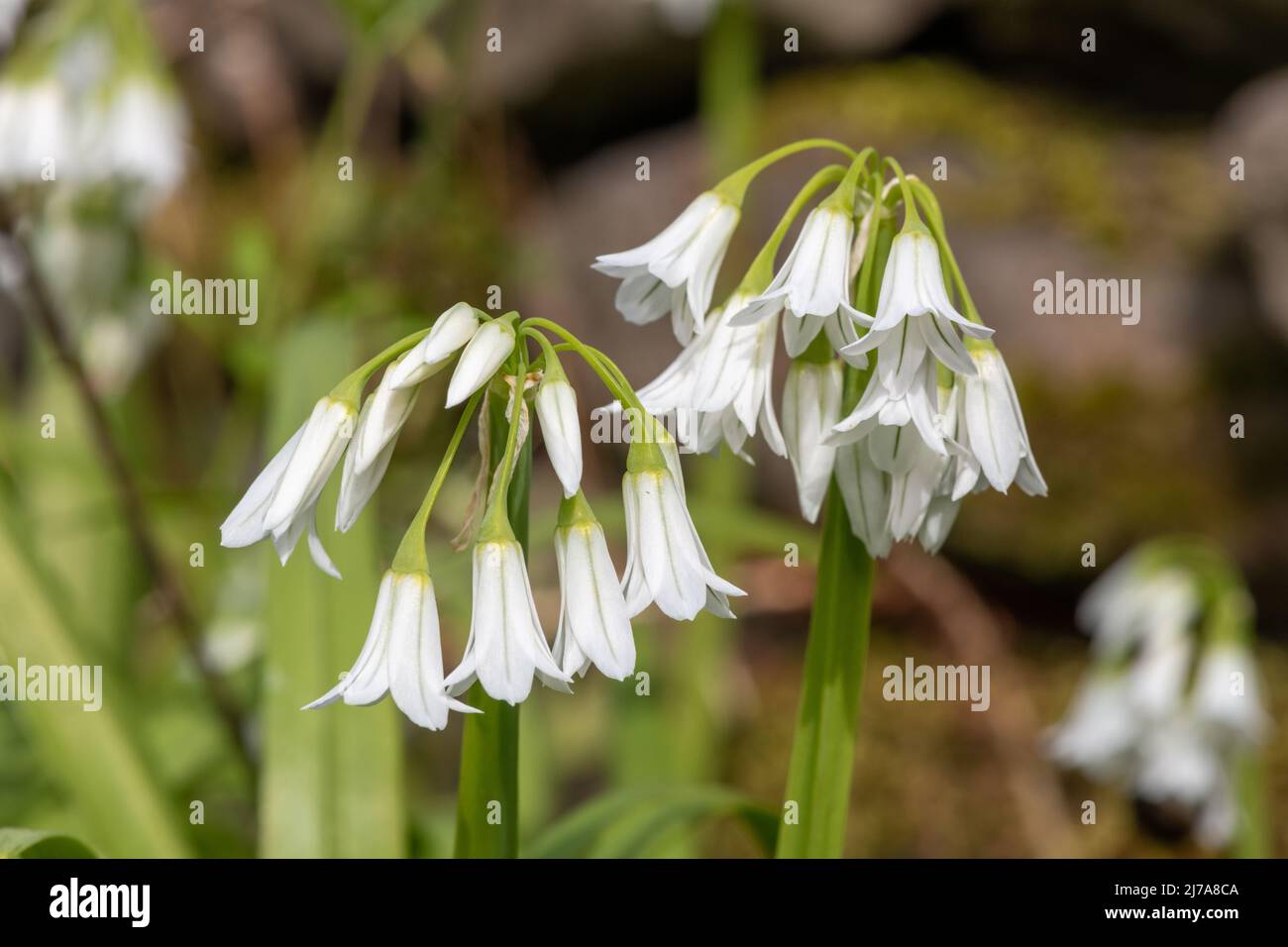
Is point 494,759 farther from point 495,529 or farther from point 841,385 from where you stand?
point 841,385

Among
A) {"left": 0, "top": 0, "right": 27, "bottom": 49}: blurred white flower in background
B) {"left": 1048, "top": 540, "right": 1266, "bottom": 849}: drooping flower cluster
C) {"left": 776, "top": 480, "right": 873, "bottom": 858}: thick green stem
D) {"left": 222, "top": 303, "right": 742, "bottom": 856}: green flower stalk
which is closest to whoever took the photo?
{"left": 222, "top": 303, "right": 742, "bottom": 856}: green flower stalk

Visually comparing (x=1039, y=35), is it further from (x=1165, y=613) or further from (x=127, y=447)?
(x=127, y=447)

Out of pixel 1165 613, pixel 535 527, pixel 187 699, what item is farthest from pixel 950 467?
pixel 187 699

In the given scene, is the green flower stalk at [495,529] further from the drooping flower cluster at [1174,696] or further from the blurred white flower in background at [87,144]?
the drooping flower cluster at [1174,696]

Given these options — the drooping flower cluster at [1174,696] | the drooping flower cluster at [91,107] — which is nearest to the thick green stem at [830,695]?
the drooping flower cluster at [1174,696]

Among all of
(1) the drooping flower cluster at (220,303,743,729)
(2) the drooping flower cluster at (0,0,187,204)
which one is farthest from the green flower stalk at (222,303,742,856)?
(2) the drooping flower cluster at (0,0,187,204)

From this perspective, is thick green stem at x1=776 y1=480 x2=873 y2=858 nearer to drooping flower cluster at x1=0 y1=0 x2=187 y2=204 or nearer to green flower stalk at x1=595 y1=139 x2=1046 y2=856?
green flower stalk at x1=595 y1=139 x2=1046 y2=856
